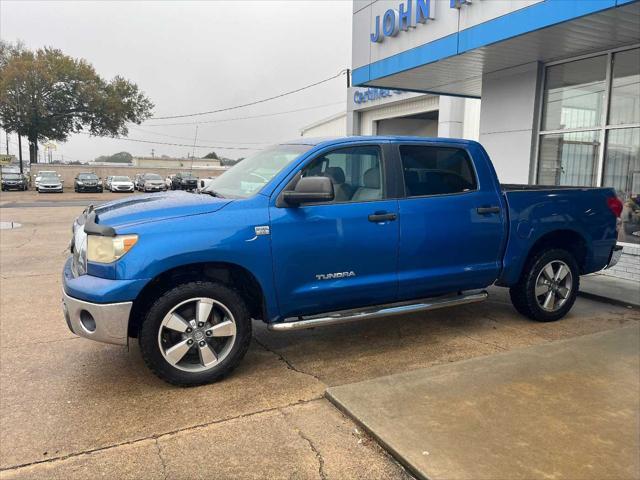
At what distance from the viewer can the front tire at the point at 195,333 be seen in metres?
3.73

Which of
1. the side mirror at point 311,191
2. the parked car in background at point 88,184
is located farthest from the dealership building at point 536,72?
the parked car in background at point 88,184

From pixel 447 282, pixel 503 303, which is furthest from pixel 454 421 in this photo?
pixel 503 303

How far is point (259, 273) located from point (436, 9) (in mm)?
6798

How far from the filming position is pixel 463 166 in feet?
16.8

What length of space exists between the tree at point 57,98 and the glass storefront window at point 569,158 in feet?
167

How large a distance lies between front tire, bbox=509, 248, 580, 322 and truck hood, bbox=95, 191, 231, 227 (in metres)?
3.28

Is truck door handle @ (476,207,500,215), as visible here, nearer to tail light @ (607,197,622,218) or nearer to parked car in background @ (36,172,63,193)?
tail light @ (607,197,622,218)

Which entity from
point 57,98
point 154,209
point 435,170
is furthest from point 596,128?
point 57,98

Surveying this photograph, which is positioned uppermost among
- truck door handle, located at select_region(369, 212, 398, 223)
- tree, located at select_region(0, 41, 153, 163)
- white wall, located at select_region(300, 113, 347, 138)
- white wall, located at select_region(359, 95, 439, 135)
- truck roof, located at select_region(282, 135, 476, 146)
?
tree, located at select_region(0, 41, 153, 163)

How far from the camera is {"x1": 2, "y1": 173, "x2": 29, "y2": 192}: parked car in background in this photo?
3853 centimetres

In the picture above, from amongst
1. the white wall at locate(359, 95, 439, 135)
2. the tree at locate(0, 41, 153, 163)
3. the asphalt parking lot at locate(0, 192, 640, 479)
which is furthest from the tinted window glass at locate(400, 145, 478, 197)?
the tree at locate(0, 41, 153, 163)

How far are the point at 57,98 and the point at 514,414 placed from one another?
57320 mm

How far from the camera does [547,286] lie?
18.1 ft

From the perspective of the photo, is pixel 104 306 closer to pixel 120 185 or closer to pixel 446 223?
pixel 446 223
